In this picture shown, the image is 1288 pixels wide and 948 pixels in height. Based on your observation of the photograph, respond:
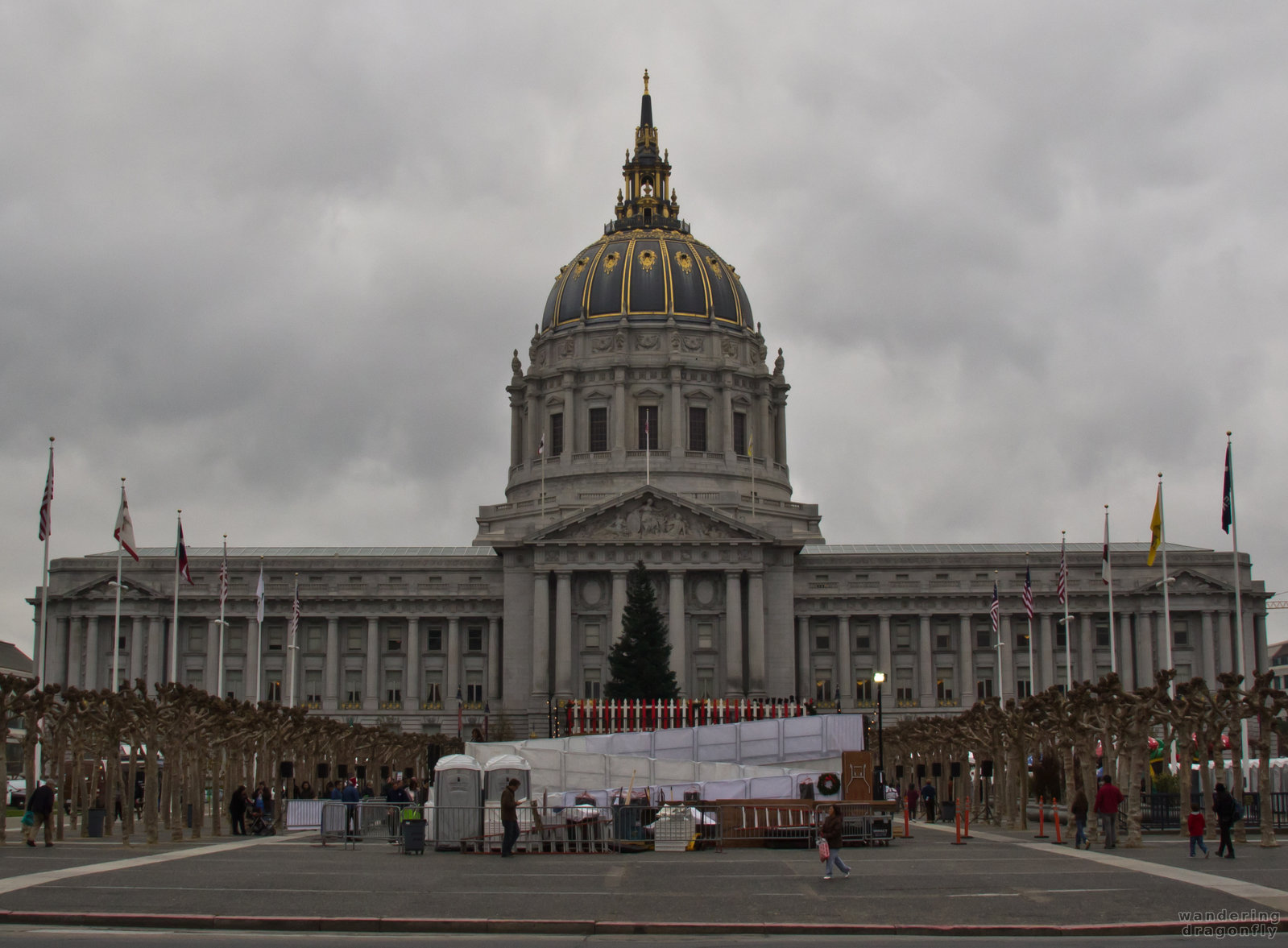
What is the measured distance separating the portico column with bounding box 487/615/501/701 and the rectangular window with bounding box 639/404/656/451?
2137 cm

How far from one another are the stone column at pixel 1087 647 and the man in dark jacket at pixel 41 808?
3385 inches

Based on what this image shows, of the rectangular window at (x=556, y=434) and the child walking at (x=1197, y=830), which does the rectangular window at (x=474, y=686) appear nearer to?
the rectangular window at (x=556, y=434)

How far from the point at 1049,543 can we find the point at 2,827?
334 ft

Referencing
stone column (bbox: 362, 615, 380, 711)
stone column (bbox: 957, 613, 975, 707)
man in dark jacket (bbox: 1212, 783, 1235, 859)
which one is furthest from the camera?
stone column (bbox: 957, 613, 975, 707)

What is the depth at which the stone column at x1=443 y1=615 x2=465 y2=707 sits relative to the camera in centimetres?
11588

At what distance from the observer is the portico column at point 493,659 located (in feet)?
381

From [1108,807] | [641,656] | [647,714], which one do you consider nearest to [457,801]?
[1108,807]

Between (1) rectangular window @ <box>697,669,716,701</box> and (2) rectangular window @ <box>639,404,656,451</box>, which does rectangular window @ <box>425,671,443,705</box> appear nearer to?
(1) rectangular window @ <box>697,669,716,701</box>

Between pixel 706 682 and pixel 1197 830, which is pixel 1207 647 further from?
pixel 1197 830

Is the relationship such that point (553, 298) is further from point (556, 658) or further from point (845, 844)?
point (845, 844)

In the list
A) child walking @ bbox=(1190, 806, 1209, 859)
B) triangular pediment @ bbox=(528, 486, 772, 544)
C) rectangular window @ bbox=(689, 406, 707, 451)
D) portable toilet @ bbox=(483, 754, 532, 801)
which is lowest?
child walking @ bbox=(1190, 806, 1209, 859)

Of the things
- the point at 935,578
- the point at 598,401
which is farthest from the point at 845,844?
the point at 598,401

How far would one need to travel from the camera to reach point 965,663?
11656 centimetres

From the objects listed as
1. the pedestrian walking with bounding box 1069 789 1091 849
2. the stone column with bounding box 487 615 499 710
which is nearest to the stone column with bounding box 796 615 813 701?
the stone column with bounding box 487 615 499 710
